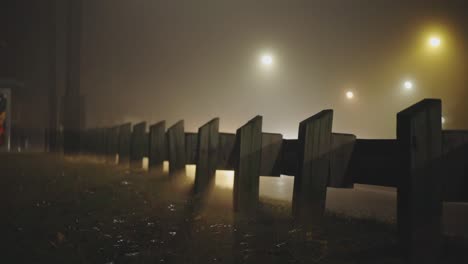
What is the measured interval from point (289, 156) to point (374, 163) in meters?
1.03

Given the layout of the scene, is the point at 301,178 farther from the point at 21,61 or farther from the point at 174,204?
the point at 21,61

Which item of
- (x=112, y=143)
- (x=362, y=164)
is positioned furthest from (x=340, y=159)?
(x=112, y=143)

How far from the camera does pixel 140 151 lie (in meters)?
8.30

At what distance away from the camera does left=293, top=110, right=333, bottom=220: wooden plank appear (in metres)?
3.12

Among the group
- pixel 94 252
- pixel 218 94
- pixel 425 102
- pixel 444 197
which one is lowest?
pixel 94 252

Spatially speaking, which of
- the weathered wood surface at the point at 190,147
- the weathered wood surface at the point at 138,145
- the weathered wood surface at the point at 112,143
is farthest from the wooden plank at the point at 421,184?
the weathered wood surface at the point at 112,143

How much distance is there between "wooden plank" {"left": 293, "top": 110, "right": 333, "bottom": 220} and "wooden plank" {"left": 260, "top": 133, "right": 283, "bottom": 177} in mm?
762

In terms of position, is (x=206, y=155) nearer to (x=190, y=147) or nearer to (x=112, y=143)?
(x=190, y=147)

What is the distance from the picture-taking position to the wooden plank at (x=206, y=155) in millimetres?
4633

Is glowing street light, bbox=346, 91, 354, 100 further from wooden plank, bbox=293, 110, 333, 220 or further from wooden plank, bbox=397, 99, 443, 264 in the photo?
wooden plank, bbox=397, 99, 443, 264

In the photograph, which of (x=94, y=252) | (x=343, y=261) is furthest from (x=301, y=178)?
(x=94, y=252)

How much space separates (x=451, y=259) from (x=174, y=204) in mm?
2954

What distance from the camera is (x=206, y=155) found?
465cm

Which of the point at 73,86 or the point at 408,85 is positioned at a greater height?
the point at 408,85
